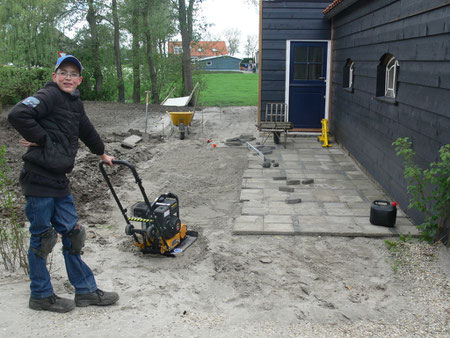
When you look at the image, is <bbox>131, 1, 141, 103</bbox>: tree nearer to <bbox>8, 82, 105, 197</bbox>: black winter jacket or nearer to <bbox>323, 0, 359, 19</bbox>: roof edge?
<bbox>323, 0, 359, 19</bbox>: roof edge

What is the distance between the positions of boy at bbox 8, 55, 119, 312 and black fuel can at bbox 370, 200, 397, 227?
3.23 m

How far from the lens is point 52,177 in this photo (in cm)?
316

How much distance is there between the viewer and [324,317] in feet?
11.1

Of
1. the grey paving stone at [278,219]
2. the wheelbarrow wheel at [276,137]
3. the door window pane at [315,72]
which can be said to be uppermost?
the door window pane at [315,72]

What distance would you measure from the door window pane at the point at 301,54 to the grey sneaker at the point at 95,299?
9.38m

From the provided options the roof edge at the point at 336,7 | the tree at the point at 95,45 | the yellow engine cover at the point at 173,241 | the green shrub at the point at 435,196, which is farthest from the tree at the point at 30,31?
the green shrub at the point at 435,196

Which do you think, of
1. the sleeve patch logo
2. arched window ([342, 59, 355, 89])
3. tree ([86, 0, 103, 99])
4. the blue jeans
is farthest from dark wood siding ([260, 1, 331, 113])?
tree ([86, 0, 103, 99])

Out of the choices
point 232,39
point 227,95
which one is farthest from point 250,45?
point 227,95

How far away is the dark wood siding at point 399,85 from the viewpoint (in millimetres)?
4723

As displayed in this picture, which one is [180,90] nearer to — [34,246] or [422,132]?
[422,132]

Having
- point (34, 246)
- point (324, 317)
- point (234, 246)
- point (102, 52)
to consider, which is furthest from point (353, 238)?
point (102, 52)

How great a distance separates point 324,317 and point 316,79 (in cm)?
899

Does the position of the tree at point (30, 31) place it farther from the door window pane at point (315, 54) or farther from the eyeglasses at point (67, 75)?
the eyeglasses at point (67, 75)

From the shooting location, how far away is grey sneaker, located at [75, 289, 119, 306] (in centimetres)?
343
